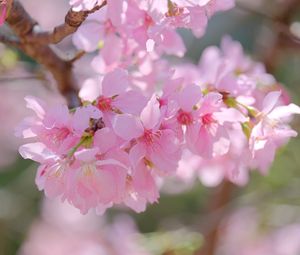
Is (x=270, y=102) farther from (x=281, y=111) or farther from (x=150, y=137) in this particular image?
(x=150, y=137)

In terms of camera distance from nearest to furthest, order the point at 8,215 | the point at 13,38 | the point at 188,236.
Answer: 1. the point at 13,38
2. the point at 188,236
3. the point at 8,215

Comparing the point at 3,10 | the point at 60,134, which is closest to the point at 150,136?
the point at 60,134

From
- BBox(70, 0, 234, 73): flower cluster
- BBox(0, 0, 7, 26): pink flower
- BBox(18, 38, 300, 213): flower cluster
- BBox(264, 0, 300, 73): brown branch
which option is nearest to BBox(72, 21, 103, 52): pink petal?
BBox(70, 0, 234, 73): flower cluster

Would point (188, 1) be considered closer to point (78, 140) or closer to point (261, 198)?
point (78, 140)

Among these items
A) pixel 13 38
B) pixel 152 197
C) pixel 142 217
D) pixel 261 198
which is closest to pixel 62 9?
pixel 142 217

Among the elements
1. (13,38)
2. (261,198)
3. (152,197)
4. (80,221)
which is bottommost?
(80,221)

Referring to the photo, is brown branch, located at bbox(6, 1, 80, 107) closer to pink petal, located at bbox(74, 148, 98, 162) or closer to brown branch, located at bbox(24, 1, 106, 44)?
brown branch, located at bbox(24, 1, 106, 44)
